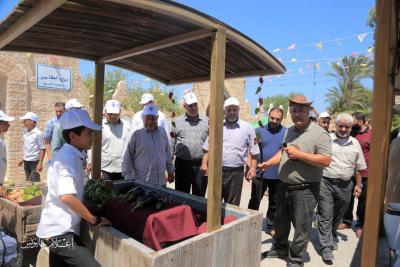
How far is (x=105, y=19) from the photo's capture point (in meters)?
2.86

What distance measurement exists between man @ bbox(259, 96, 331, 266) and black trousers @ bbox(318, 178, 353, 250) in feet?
2.73

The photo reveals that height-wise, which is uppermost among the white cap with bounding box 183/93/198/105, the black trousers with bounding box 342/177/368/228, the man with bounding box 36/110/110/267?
the white cap with bounding box 183/93/198/105

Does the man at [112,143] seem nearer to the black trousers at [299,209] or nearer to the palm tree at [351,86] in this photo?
the black trousers at [299,209]

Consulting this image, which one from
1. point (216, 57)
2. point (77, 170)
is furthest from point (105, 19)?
point (77, 170)

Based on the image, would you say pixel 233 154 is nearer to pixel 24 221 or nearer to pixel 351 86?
pixel 24 221

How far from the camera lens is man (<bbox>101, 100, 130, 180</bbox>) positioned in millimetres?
5418

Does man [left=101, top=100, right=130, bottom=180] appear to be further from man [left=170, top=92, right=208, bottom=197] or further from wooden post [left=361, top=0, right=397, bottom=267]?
wooden post [left=361, top=0, right=397, bottom=267]

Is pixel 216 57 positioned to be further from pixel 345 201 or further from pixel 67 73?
pixel 67 73

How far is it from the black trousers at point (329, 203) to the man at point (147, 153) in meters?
2.16

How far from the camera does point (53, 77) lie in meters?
11.1

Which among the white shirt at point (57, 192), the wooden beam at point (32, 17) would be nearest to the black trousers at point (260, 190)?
the white shirt at point (57, 192)

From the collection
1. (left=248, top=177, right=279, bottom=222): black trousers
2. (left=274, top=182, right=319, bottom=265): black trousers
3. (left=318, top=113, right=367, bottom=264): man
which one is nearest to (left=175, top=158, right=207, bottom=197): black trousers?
(left=248, top=177, right=279, bottom=222): black trousers

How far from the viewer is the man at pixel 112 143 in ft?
17.8

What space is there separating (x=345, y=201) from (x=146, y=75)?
3.17 metres
